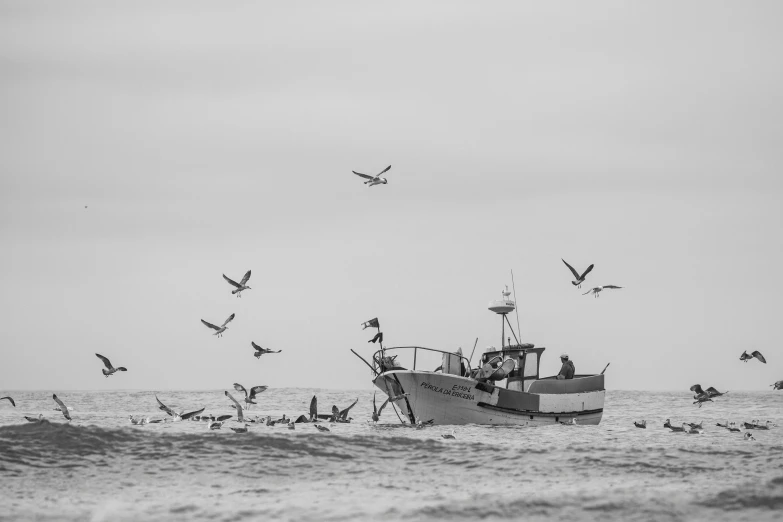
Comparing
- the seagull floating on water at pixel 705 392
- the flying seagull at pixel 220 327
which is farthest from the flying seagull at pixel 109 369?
the seagull floating on water at pixel 705 392

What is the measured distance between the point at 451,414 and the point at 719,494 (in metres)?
14.6

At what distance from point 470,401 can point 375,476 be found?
1103 cm

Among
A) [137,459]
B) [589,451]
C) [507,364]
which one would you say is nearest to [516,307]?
[507,364]

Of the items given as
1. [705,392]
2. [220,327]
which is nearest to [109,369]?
[220,327]

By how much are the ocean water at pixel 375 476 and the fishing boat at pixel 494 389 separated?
3.58 metres

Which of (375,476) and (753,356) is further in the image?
(753,356)

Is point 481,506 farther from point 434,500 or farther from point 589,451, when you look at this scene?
point 589,451

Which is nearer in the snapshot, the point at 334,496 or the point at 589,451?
the point at 334,496

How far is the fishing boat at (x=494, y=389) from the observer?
31.5 meters

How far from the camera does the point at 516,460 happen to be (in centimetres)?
2225

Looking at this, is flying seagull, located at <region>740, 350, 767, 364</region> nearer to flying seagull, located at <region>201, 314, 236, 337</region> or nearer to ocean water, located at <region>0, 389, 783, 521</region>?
ocean water, located at <region>0, 389, 783, 521</region>

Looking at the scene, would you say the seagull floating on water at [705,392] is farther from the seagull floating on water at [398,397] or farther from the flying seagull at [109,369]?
the flying seagull at [109,369]

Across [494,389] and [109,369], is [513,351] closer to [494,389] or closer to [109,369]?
[494,389]

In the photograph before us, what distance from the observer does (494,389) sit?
103 ft
